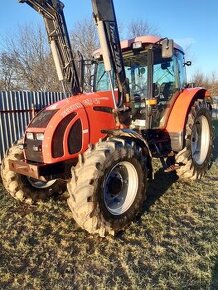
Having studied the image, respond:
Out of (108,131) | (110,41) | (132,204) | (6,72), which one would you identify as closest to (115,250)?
(132,204)

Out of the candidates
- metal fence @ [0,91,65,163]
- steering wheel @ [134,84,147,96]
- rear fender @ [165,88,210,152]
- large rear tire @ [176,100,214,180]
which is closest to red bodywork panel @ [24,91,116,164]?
steering wheel @ [134,84,147,96]

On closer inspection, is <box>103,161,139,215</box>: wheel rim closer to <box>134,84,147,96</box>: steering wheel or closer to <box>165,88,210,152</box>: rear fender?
<box>165,88,210,152</box>: rear fender

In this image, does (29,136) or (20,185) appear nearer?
(29,136)

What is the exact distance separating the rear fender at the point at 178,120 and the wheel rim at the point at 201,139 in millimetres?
803

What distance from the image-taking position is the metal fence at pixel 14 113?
9.23 m

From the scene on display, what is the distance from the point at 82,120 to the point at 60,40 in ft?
4.63

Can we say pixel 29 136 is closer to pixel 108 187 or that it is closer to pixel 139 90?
pixel 108 187

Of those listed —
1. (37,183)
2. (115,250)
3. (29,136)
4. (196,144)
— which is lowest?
(115,250)

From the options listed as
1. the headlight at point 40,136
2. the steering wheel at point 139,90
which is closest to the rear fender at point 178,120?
the steering wheel at point 139,90

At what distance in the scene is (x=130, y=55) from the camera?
543 centimetres

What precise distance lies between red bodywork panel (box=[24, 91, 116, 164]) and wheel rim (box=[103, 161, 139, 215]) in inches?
21.9

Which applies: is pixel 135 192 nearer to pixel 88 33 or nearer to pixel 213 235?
pixel 213 235

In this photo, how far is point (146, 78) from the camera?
5.29 meters

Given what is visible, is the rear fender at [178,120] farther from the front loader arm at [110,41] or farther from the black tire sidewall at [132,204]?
the black tire sidewall at [132,204]
